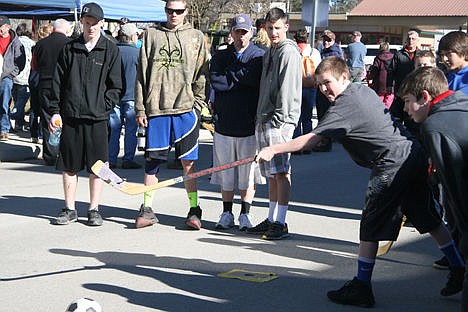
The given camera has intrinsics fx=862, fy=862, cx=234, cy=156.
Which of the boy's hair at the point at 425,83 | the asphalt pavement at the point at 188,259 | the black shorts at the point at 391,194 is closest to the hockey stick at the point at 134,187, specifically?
the asphalt pavement at the point at 188,259

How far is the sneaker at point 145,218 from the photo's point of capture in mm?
8258

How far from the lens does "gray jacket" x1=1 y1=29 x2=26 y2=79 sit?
1420 cm

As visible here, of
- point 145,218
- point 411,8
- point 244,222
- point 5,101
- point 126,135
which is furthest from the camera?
point 411,8

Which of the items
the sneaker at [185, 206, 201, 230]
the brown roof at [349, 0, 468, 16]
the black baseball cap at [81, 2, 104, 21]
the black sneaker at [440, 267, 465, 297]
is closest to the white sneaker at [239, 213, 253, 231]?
the sneaker at [185, 206, 201, 230]

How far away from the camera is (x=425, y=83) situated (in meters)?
4.90

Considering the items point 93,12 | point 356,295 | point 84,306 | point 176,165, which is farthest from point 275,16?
point 176,165

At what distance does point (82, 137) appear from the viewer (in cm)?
838

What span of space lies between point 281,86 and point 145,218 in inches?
74.3

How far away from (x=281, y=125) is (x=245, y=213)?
101 centimetres

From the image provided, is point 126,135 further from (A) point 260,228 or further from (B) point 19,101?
(A) point 260,228

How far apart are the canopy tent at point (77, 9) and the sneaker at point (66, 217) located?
6849mm

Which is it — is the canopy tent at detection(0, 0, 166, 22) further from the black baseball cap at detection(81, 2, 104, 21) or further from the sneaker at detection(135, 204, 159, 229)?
the sneaker at detection(135, 204, 159, 229)

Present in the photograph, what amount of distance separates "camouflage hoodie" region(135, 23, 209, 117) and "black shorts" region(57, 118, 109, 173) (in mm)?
530

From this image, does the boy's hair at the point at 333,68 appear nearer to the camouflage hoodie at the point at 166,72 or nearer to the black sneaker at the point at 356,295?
the black sneaker at the point at 356,295
